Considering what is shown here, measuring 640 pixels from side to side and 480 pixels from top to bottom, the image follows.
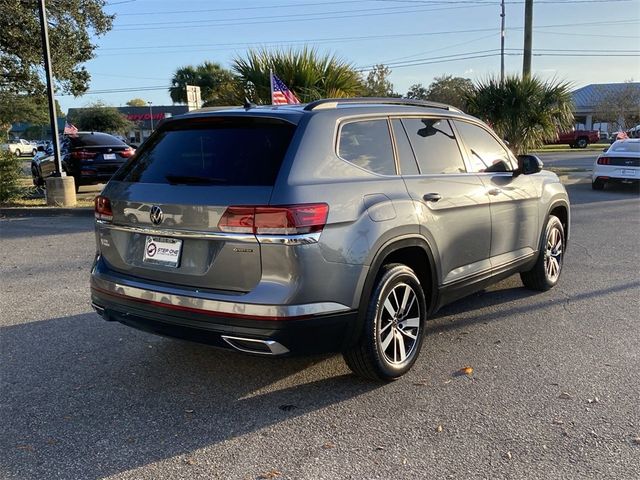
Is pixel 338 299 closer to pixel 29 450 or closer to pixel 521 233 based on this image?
pixel 29 450

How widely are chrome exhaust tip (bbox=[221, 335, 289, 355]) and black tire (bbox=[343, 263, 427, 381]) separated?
23.1 inches

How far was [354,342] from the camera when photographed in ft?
11.6

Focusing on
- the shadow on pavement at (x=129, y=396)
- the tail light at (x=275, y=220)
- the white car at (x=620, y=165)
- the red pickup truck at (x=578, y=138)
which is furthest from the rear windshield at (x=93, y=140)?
the red pickup truck at (x=578, y=138)

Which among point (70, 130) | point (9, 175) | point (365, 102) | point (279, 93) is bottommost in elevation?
point (9, 175)

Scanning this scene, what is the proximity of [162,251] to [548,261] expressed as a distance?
4071 mm

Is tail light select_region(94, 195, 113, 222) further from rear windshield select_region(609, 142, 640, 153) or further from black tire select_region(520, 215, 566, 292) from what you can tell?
rear windshield select_region(609, 142, 640, 153)

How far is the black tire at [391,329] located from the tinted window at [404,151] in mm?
684

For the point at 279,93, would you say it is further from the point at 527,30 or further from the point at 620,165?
the point at 527,30

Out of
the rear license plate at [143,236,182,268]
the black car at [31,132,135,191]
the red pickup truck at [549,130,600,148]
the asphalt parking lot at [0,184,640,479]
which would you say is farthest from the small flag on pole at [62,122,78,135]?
the red pickup truck at [549,130,600,148]

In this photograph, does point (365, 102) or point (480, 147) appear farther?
point (480, 147)

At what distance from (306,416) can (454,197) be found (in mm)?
1932

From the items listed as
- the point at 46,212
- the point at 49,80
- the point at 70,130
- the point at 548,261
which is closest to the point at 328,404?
the point at 548,261

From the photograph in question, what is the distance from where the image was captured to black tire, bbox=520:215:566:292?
19.0ft

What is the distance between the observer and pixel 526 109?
16438 mm
